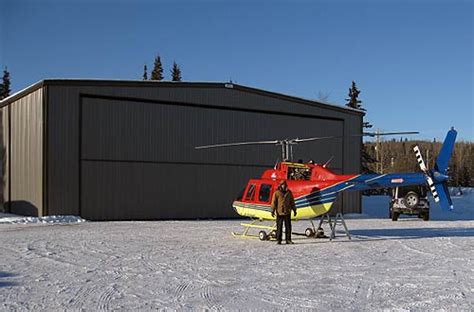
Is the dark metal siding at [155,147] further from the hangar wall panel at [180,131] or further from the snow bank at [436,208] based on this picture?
the snow bank at [436,208]

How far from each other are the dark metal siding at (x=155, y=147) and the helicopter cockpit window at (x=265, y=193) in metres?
8.86

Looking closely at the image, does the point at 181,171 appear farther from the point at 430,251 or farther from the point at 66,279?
the point at 66,279

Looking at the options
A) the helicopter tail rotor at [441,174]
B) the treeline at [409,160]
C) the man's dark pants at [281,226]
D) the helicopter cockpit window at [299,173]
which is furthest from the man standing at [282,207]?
the treeline at [409,160]

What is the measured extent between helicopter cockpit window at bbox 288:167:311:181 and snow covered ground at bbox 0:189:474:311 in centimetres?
178

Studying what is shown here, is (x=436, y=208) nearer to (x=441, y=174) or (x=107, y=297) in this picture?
(x=441, y=174)

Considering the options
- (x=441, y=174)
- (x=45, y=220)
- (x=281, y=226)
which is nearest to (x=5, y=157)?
(x=45, y=220)

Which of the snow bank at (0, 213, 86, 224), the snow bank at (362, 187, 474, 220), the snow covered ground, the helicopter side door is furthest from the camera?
the snow bank at (362, 187, 474, 220)

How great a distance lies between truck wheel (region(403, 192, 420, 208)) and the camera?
85.6 feet

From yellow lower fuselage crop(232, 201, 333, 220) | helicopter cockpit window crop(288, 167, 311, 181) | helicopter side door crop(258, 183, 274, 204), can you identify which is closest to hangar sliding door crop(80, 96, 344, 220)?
yellow lower fuselage crop(232, 201, 333, 220)

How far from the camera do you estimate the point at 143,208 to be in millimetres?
24203

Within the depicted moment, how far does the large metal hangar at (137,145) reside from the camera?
896 inches

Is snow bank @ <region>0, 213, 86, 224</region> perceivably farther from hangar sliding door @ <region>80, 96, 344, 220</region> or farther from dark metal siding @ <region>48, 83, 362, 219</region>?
hangar sliding door @ <region>80, 96, 344, 220</region>

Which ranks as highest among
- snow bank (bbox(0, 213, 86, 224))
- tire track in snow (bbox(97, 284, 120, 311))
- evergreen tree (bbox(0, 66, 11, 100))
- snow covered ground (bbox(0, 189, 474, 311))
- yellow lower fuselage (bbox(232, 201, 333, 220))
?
evergreen tree (bbox(0, 66, 11, 100))

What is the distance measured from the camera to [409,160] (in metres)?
69.4
